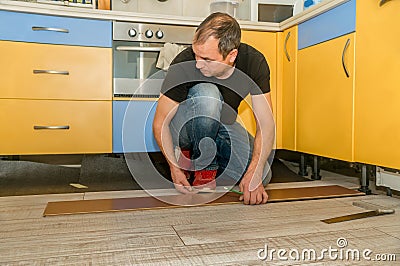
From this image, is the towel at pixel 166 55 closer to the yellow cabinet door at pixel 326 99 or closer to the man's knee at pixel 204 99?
the man's knee at pixel 204 99

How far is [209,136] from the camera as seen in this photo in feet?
4.90

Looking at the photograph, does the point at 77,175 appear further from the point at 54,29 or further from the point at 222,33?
the point at 222,33

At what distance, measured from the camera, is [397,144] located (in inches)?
52.8

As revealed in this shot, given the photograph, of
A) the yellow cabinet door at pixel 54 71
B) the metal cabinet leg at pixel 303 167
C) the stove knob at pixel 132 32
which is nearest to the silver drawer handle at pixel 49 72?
the yellow cabinet door at pixel 54 71

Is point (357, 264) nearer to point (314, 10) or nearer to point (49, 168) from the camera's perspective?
point (314, 10)

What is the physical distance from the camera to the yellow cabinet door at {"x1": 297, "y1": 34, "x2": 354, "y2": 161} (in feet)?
5.23

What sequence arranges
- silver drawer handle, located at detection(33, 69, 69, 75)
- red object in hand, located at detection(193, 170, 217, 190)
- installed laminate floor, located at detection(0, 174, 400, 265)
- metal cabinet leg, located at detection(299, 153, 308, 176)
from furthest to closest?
metal cabinet leg, located at detection(299, 153, 308, 176) < silver drawer handle, located at detection(33, 69, 69, 75) < red object in hand, located at detection(193, 170, 217, 190) < installed laminate floor, located at detection(0, 174, 400, 265)

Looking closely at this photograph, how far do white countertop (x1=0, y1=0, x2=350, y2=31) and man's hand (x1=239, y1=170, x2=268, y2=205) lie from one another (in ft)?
2.83

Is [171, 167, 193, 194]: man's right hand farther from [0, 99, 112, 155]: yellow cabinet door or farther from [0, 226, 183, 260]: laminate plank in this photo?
[0, 99, 112, 155]: yellow cabinet door

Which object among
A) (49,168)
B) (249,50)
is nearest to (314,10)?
(249,50)

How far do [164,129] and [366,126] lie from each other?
763 mm

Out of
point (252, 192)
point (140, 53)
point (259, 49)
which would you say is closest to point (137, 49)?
point (140, 53)

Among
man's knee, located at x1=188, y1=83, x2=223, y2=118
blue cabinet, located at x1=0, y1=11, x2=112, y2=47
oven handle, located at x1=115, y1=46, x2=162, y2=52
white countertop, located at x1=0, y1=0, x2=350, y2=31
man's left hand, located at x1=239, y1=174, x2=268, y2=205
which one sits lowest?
man's left hand, located at x1=239, y1=174, x2=268, y2=205

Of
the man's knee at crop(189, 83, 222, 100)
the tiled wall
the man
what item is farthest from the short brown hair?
the tiled wall
